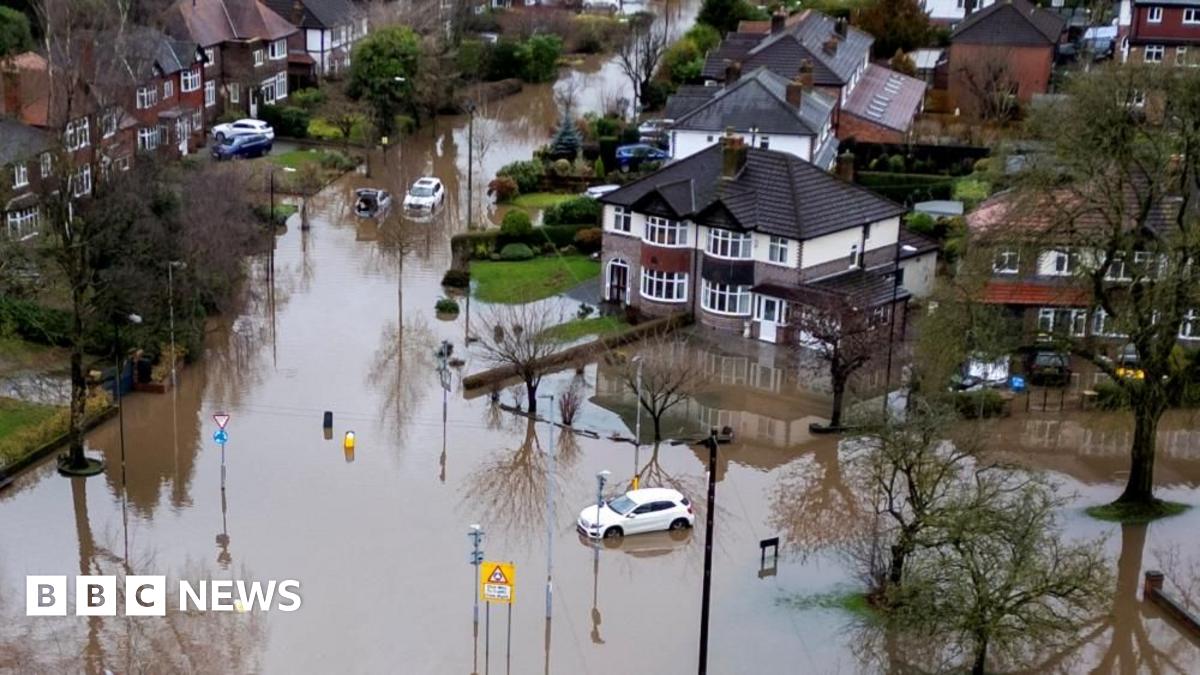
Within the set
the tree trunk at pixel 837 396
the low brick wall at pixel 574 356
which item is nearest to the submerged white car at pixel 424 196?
the low brick wall at pixel 574 356

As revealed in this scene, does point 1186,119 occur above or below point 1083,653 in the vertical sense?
above

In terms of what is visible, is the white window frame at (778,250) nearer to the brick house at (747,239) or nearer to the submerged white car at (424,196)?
the brick house at (747,239)

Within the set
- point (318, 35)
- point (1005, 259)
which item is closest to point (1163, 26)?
point (318, 35)

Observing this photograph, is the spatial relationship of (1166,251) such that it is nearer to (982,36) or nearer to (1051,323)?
(1051,323)

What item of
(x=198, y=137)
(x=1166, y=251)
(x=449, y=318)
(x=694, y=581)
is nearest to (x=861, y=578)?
(x=694, y=581)

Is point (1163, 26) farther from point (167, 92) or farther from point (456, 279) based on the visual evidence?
point (167, 92)
